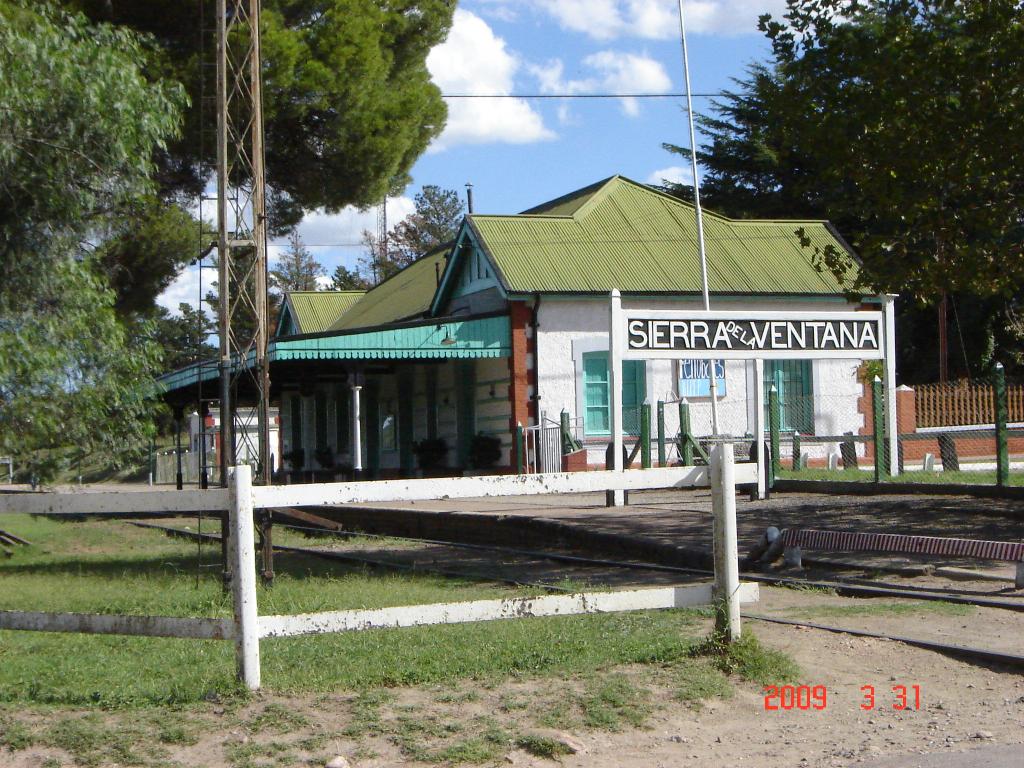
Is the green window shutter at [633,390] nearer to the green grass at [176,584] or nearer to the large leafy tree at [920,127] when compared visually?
the green grass at [176,584]

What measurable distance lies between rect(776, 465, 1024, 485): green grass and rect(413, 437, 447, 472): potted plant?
33.0 feet

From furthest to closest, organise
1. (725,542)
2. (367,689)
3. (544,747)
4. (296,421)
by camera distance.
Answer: (296,421) → (725,542) → (367,689) → (544,747)

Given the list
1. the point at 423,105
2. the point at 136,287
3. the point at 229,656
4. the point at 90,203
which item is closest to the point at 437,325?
the point at 423,105

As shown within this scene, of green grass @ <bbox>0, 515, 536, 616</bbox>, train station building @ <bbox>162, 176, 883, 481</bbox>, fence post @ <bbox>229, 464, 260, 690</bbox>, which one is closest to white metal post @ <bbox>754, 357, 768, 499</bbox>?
train station building @ <bbox>162, 176, 883, 481</bbox>

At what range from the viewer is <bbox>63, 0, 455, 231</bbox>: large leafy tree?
20266mm

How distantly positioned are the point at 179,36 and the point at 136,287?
4.48 metres

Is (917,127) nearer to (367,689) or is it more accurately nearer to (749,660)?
(749,660)

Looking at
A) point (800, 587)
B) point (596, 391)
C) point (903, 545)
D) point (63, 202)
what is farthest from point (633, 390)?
point (800, 587)

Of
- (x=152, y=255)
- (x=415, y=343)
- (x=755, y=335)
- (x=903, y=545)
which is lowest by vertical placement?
(x=903, y=545)

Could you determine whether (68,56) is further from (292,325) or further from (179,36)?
(292,325)

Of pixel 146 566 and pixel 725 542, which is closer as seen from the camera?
pixel 725 542

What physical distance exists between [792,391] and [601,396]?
492 cm

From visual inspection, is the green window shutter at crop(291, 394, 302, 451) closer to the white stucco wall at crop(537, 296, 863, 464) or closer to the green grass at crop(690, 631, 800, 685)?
the white stucco wall at crop(537, 296, 863, 464)
